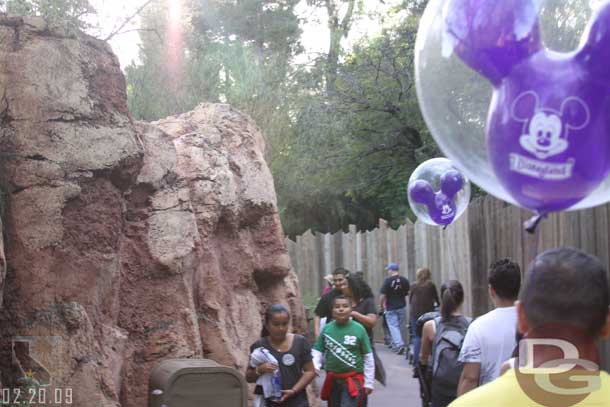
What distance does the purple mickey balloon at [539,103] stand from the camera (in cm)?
298

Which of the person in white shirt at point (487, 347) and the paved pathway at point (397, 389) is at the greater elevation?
the person in white shirt at point (487, 347)

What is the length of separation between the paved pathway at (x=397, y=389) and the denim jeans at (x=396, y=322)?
0.33m

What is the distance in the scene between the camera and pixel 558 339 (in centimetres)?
230

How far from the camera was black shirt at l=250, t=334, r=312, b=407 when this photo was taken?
6.72m

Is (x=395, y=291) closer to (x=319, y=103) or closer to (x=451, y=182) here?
(x=451, y=182)

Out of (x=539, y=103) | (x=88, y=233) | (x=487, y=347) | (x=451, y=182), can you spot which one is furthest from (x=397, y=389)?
(x=539, y=103)

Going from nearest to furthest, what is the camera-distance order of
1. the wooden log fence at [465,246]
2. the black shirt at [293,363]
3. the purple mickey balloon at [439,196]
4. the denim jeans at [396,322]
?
the black shirt at [293,363], the wooden log fence at [465,246], the purple mickey balloon at [439,196], the denim jeans at [396,322]

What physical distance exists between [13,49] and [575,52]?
515cm

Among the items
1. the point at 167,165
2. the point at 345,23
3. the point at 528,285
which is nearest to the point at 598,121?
the point at 528,285

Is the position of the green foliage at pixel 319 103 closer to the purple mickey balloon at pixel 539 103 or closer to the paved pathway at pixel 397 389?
the paved pathway at pixel 397 389

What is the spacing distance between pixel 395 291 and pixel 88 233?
9.00m
